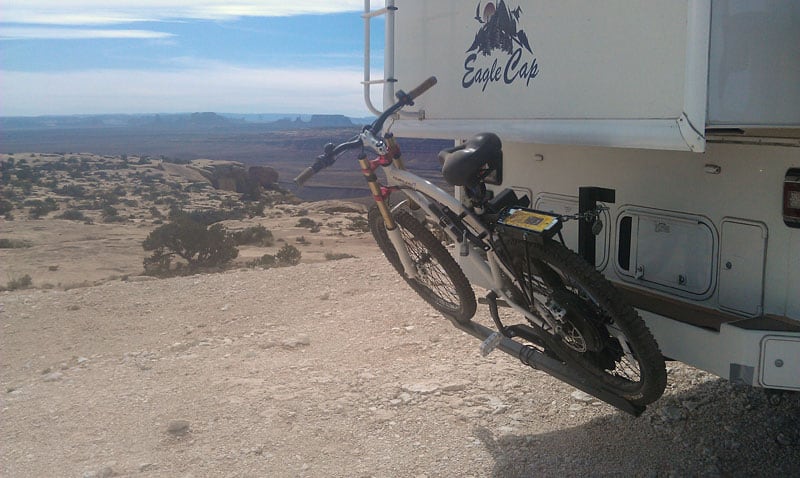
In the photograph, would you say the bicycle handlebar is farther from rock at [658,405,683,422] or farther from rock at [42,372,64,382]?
rock at [42,372,64,382]

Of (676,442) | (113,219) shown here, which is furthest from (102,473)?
(113,219)

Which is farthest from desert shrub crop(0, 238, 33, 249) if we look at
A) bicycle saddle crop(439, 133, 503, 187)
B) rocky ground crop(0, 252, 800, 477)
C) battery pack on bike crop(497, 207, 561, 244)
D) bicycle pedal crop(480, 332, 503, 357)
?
battery pack on bike crop(497, 207, 561, 244)

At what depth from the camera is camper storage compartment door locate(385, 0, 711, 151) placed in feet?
9.60

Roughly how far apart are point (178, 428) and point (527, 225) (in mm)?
2344

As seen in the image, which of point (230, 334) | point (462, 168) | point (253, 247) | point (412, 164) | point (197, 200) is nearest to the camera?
point (462, 168)

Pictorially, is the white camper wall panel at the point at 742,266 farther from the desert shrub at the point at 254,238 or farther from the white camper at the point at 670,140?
the desert shrub at the point at 254,238

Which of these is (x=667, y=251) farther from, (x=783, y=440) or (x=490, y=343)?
(x=783, y=440)

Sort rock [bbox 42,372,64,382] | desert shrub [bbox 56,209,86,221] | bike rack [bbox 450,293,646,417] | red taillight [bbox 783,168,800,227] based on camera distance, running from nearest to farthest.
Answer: red taillight [bbox 783,168,800,227]
bike rack [bbox 450,293,646,417]
rock [bbox 42,372,64,382]
desert shrub [bbox 56,209,86,221]

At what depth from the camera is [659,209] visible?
3654mm

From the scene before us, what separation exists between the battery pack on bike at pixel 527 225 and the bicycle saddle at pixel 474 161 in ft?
0.70

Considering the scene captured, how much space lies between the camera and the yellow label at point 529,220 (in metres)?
3.32

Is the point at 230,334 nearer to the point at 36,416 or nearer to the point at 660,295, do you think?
the point at 36,416

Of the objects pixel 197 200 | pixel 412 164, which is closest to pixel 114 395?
pixel 412 164

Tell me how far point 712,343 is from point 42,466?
334 centimetres
